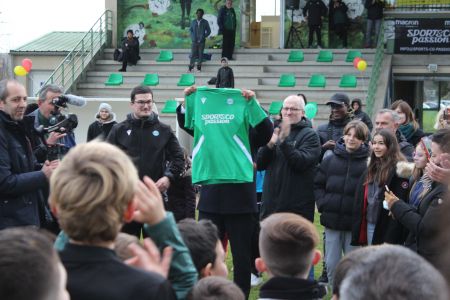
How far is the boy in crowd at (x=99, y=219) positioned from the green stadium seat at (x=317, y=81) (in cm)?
2071

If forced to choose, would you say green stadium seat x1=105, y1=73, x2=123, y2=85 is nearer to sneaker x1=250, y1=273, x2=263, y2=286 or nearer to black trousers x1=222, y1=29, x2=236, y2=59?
black trousers x1=222, y1=29, x2=236, y2=59

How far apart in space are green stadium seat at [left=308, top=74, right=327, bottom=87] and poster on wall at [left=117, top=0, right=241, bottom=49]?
14.6 ft

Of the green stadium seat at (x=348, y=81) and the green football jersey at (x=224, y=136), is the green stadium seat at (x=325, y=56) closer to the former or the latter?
the green stadium seat at (x=348, y=81)

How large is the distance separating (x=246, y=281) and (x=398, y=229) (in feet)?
4.47

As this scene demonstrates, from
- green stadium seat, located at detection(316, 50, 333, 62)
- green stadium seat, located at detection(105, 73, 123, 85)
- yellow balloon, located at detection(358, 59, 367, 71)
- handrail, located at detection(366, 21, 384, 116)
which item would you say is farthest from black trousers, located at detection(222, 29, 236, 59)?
handrail, located at detection(366, 21, 384, 116)

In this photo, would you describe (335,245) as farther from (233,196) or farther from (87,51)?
(87,51)

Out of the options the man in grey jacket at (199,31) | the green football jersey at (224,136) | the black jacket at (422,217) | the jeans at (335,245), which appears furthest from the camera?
the man in grey jacket at (199,31)

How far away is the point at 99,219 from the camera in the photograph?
2496mm

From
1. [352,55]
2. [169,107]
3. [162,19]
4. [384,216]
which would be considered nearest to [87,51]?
[162,19]

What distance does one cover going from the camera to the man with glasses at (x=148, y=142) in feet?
22.5

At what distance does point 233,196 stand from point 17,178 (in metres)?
1.88

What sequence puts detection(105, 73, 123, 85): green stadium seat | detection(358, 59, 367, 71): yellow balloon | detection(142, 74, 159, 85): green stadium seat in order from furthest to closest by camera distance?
detection(105, 73, 123, 85): green stadium seat
detection(142, 74, 159, 85): green stadium seat
detection(358, 59, 367, 71): yellow balloon

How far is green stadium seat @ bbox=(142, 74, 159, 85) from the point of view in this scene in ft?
79.6

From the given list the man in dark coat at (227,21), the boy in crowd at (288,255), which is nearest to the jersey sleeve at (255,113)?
the boy in crowd at (288,255)
